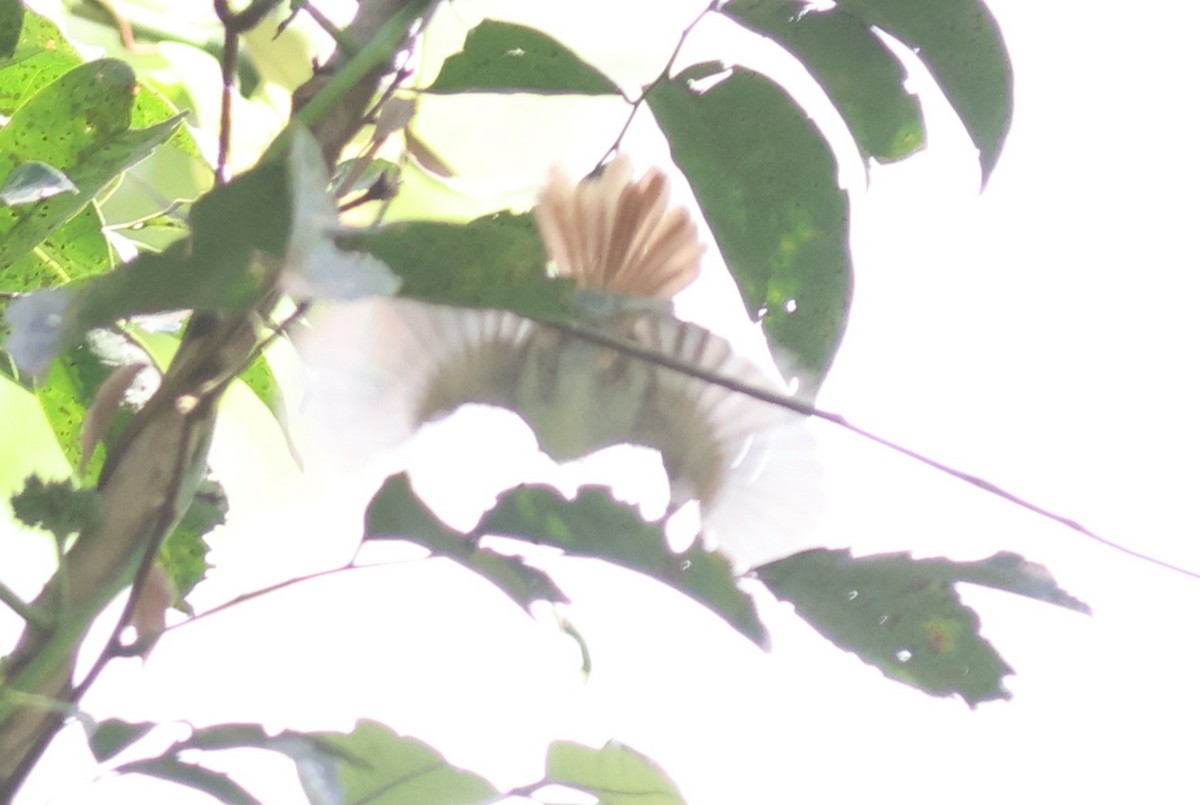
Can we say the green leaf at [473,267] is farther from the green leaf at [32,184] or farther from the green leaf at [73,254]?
the green leaf at [73,254]

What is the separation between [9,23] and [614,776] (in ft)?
1.23

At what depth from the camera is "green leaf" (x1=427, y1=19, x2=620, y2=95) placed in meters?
0.38

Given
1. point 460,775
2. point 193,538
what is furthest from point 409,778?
point 193,538

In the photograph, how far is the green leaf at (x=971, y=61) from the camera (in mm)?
359

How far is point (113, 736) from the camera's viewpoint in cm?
31

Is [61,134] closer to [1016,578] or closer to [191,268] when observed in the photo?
[191,268]

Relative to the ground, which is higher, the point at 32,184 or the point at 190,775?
the point at 32,184

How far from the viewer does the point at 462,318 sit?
35cm

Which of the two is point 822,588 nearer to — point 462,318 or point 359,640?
point 462,318

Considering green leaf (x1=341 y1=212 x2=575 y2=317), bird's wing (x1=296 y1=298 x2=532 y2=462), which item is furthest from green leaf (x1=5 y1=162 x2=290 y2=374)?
bird's wing (x1=296 y1=298 x2=532 y2=462)

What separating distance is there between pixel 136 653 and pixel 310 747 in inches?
2.4

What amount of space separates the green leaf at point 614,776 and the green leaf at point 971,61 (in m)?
0.28

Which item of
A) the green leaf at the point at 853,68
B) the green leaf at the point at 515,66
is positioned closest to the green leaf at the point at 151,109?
the green leaf at the point at 515,66

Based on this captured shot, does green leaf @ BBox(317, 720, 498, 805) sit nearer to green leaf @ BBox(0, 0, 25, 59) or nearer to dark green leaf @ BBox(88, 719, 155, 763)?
dark green leaf @ BBox(88, 719, 155, 763)
